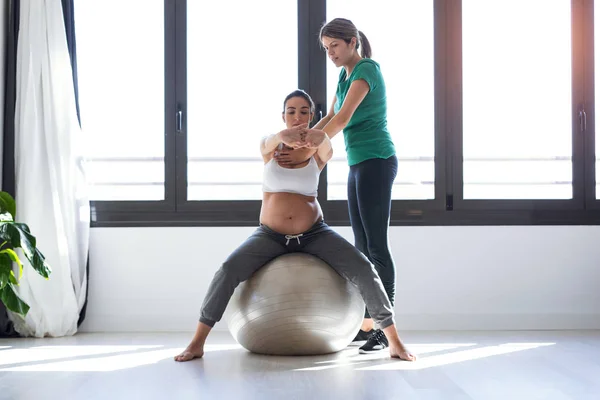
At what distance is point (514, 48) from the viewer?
422 cm

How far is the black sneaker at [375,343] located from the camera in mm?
3119

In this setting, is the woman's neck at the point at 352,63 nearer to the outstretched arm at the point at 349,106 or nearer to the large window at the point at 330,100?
the outstretched arm at the point at 349,106

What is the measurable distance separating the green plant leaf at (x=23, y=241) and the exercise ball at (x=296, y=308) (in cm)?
91

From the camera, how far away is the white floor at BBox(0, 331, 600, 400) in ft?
7.60

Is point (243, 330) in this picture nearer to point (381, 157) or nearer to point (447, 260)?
point (381, 157)

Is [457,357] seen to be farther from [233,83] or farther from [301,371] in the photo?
[233,83]

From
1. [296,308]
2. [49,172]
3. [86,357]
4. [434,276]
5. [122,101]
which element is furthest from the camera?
[122,101]

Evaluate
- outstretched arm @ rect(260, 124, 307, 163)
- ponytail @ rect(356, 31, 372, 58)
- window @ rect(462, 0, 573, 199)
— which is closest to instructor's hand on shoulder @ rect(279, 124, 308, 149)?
outstretched arm @ rect(260, 124, 307, 163)

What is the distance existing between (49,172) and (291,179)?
146cm

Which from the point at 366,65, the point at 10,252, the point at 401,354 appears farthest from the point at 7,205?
the point at 401,354

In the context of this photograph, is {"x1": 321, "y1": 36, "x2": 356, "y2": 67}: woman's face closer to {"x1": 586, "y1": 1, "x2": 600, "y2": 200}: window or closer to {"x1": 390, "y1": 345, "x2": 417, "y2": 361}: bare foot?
{"x1": 390, "y1": 345, "x2": 417, "y2": 361}: bare foot

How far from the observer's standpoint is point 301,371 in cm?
267

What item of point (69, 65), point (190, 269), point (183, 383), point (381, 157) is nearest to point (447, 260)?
point (381, 157)

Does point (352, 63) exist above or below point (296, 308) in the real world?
above
